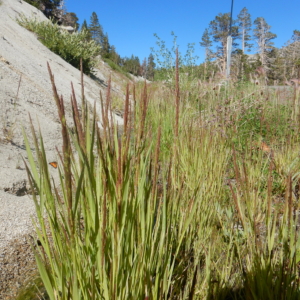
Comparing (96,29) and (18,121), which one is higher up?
(96,29)

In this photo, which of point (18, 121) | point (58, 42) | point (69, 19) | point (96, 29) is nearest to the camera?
point (18, 121)

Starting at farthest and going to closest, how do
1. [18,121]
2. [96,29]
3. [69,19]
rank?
[96,29] < [69,19] < [18,121]

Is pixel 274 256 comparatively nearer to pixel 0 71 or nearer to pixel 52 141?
pixel 52 141

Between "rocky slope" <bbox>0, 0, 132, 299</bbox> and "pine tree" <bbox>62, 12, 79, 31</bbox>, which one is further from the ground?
"pine tree" <bbox>62, 12, 79, 31</bbox>

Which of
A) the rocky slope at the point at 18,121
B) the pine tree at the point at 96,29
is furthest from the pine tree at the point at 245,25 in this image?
the rocky slope at the point at 18,121

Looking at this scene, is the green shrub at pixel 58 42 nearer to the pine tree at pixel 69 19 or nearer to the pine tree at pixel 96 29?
the pine tree at pixel 69 19

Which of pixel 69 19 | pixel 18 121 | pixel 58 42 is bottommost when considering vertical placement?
pixel 18 121

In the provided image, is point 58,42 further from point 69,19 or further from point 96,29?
point 96,29

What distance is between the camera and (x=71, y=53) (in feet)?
32.7

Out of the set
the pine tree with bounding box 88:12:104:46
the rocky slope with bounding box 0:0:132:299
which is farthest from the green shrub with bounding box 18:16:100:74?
the pine tree with bounding box 88:12:104:46

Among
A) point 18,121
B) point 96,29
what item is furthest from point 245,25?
point 18,121

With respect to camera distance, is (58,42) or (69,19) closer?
(58,42)

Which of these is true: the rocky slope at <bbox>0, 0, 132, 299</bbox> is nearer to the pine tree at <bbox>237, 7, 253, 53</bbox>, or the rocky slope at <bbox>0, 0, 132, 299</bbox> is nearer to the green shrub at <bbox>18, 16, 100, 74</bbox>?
the green shrub at <bbox>18, 16, 100, 74</bbox>

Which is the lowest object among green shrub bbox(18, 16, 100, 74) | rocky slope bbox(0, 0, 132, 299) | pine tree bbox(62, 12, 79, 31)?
rocky slope bbox(0, 0, 132, 299)
